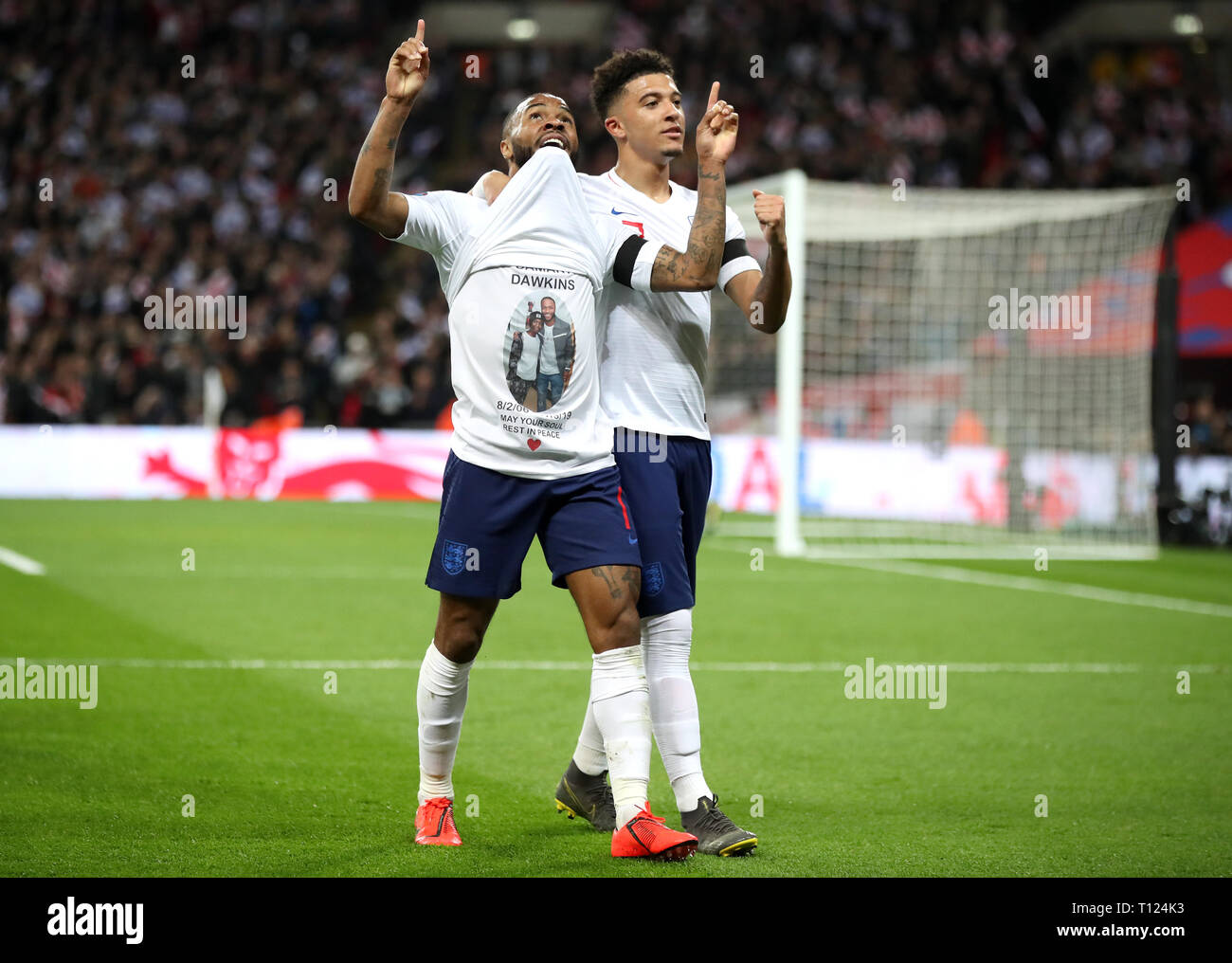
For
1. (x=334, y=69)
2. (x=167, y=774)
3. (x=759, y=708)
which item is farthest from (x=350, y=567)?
(x=334, y=69)

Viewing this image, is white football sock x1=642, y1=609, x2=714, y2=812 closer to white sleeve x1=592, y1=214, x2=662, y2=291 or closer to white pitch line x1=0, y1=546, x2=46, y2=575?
white sleeve x1=592, y1=214, x2=662, y2=291

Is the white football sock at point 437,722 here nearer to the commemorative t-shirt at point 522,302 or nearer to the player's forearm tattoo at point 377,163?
the commemorative t-shirt at point 522,302

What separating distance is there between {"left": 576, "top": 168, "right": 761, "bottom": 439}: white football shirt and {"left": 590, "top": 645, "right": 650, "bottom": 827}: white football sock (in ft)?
2.32

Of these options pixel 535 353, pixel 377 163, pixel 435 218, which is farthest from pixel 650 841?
pixel 377 163

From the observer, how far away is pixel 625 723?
422 centimetres

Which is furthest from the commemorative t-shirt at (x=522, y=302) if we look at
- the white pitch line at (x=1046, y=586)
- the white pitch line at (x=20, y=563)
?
the white pitch line at (x=20, y=563)

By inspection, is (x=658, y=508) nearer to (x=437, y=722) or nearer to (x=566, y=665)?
(x=437, y=722)

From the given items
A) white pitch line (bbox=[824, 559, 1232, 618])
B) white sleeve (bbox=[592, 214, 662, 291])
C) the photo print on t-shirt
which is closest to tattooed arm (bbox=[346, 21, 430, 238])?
the photo print on t-shirt

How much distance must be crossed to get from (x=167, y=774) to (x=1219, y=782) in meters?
3.61

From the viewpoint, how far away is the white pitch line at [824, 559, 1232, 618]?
11.0m

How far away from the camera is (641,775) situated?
4.20 meters

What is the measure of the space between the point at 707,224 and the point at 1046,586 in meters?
8.76

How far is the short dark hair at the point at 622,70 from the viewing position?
4625mm
